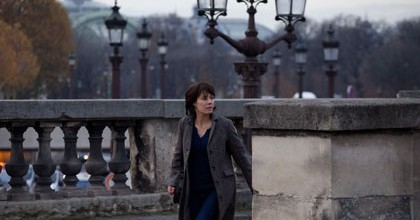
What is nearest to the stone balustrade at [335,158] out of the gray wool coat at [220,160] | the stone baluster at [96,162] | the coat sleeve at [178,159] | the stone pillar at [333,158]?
the stone pillar at [333,158]

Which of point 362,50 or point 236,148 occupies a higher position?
point 362,50

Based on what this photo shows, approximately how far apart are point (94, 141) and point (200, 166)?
2.97 metres

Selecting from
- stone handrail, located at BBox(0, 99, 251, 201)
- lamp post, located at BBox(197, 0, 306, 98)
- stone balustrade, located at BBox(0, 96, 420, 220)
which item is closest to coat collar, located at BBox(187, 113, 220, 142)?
stone balustrade, located at BBox(0, 96, 420, 220)

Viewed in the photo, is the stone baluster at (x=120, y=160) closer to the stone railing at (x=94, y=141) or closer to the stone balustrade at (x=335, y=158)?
the stone railing at (x=94, y=141)

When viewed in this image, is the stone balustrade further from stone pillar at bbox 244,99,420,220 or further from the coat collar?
the coat collar

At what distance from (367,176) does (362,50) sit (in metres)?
131

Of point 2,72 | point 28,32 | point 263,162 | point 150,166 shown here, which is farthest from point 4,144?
point 28,32

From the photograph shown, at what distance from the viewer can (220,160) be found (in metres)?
9.32

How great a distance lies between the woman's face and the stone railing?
8.70 feet

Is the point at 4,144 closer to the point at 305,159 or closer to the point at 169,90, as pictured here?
the point at 305,159

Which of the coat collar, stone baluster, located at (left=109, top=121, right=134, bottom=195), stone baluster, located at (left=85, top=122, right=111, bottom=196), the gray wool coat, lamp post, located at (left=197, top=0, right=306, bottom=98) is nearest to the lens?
the gray wool coat

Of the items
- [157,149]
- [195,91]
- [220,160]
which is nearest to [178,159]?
[220,160]

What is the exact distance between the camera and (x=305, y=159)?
8.09 meters

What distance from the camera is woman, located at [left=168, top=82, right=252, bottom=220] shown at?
9.30m
